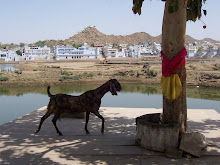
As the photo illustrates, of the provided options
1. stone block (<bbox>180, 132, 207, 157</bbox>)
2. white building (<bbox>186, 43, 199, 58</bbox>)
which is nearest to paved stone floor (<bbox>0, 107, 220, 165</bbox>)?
stone block (<bbox>180, 132, 207, 157</bbox>)

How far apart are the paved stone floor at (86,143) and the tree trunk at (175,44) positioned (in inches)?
26.4

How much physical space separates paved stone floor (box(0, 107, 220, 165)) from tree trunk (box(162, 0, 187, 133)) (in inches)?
26.4

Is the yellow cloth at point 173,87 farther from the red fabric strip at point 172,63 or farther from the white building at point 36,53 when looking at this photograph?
the white building at point 36,53

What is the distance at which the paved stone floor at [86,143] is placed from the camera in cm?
422

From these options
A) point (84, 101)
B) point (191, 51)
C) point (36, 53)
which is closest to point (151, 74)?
point (84, 101)

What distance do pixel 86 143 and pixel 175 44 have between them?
2.27 meters

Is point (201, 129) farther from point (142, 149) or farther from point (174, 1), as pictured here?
point (174, 1)

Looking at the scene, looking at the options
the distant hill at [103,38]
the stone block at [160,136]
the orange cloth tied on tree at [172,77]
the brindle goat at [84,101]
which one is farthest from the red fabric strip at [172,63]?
the distant hill at [103,38]

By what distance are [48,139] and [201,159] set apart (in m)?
2.74

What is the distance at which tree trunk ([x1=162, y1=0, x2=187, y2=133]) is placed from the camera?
4.57m

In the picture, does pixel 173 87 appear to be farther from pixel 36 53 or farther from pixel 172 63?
pixel 36 53

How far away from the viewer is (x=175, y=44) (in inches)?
181

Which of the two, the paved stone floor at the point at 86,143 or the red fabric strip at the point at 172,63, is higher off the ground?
the red fabric strip at the point at 172,63

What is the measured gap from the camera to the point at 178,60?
4.58m
